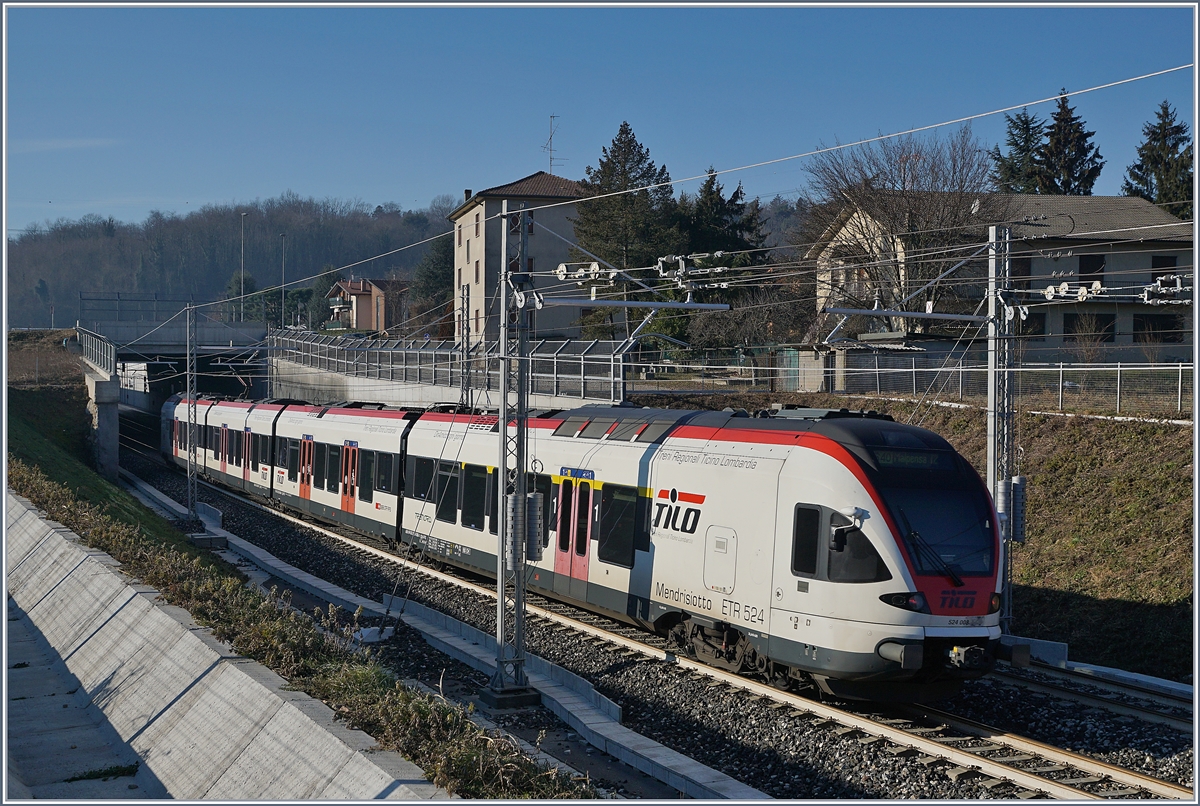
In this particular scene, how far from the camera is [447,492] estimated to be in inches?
811

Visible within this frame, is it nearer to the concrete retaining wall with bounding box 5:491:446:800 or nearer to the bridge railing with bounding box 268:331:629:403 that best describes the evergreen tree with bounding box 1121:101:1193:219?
the bridge railing with bounding box 268:331:629:403

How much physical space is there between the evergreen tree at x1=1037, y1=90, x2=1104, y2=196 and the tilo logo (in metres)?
61.0

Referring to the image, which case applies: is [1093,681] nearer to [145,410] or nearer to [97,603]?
[97,603]

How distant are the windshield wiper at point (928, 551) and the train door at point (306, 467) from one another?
68.7 ft

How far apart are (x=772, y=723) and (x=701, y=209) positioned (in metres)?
50.5

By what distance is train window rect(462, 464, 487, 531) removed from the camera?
751 inches

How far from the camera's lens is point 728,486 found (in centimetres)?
1284

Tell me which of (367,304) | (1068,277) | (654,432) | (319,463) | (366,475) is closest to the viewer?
(654,432)

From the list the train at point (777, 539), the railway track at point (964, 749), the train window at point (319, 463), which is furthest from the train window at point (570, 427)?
the train window at point (319, 463)

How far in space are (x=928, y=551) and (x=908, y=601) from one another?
61 cm

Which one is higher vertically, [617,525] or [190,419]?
[190,419]

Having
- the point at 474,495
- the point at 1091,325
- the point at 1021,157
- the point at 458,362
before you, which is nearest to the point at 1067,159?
the point at 1021,157

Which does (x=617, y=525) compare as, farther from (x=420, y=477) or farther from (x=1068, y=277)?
(x=1068, y=277)

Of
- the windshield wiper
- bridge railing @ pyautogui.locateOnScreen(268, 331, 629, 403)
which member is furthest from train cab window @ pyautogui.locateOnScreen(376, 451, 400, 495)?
the windshield wiper
